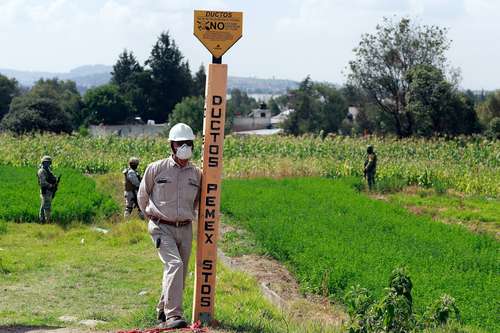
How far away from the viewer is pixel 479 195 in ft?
90.7

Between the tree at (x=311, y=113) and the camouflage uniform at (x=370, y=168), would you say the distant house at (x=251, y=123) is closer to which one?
the tree at (x=311, y=113)

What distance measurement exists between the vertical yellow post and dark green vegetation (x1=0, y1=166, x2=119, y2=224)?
36.6 feet

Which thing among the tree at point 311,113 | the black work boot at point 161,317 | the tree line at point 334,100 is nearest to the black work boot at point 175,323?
the black work boot at point 161,317

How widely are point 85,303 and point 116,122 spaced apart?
6988 centimetres

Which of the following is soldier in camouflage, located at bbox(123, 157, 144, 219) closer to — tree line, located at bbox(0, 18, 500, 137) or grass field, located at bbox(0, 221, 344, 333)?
grass field, located at bbox(0, 221, 344, 333)

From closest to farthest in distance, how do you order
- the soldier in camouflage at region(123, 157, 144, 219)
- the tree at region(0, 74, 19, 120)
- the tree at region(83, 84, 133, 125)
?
the soldier in camouflage at region(123, 157, 144, 219)
the tree at region(83, 84, 133, 125)
the tree at region(0, 74, 19, 120)

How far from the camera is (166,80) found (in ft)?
281

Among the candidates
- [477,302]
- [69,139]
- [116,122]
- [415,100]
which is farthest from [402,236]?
[116,122]

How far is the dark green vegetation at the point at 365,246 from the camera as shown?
11.4 m

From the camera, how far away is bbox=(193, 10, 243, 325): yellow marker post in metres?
8.77

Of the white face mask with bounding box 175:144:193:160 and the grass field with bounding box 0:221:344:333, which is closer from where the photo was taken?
the white face mask with bounding box 175:144:193:160

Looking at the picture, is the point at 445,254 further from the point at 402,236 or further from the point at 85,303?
the point at 85,303

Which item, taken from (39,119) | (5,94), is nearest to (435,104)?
(39,119)

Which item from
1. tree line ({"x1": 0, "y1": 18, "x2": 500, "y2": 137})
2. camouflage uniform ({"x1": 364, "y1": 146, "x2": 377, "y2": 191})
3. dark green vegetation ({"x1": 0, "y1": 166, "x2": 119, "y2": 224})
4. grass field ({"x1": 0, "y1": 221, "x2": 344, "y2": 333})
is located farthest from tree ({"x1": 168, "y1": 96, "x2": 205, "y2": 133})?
grass field ({"x1": 0, "y1": 221, "x2": 344, "y2": 333})
